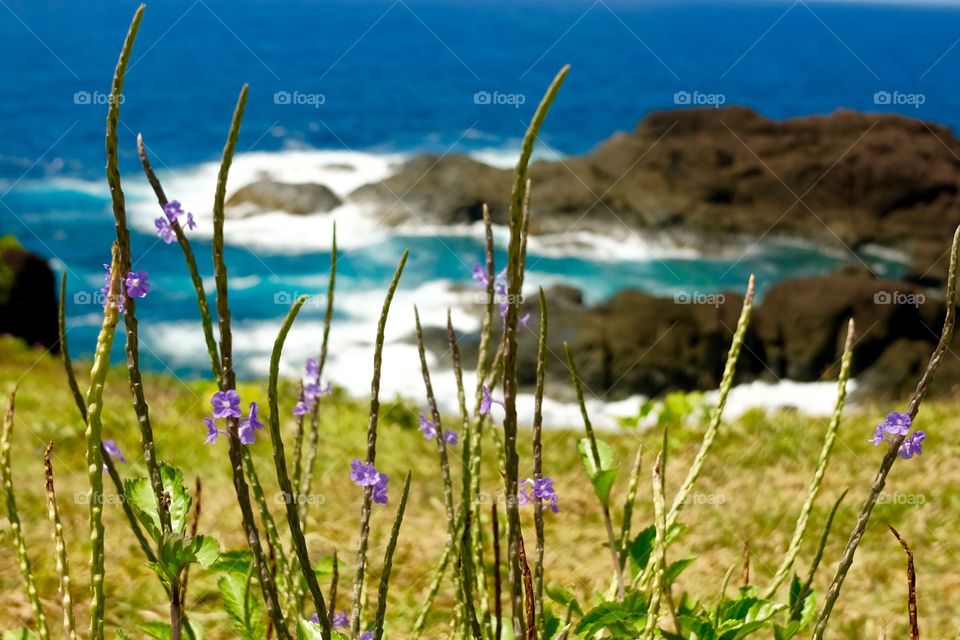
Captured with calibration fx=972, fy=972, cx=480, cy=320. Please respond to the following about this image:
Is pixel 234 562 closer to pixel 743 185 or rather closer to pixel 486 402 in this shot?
pixel 486 402

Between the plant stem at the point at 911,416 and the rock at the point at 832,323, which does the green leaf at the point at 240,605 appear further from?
the rock at the point at 832,323

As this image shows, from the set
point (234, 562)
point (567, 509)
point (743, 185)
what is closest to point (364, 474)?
point (234, 562)

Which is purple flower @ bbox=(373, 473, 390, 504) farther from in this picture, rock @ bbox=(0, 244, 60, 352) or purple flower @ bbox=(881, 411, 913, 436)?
rock @ bbox=(0, 244, 60, 352)

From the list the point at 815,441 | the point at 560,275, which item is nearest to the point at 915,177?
the point at 560,275

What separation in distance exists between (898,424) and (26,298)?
10558 mm

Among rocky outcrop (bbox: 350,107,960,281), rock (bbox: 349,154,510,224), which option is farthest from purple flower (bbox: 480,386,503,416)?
rock (bbox: 349,154,510,224)

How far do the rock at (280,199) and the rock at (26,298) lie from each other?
212 inches

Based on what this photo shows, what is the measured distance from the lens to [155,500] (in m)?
1.47

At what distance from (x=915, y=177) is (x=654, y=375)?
23.5 ft

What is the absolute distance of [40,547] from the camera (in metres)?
3.49

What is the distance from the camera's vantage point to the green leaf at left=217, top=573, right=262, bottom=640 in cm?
171

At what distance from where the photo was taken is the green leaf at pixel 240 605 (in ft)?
5.61

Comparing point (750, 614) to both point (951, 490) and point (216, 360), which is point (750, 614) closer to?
point (216, 360)

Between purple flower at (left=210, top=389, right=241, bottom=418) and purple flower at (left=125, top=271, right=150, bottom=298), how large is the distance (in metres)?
0.18
